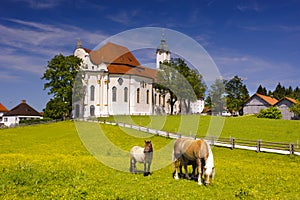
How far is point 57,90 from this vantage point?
6594 cm

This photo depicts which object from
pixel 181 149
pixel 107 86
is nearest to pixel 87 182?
pixel 181 149

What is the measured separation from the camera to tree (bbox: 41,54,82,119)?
65625mm

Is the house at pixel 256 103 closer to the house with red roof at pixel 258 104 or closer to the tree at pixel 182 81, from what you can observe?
the house with red roof at pixel 258 104

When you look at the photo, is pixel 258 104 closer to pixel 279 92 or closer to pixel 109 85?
pixel 109 85

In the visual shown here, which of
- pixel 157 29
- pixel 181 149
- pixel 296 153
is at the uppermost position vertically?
pixel 157 29

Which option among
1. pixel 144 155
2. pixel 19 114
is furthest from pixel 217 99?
pixel 144 155

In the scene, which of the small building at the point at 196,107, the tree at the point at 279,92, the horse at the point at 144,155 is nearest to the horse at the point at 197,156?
the horse at the point at 144,155

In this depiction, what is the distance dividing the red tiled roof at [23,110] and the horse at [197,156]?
3405 inches

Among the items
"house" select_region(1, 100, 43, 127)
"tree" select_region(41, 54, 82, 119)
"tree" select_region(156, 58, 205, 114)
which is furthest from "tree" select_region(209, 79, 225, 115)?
"house" select_region(1, 100, 43, 127)

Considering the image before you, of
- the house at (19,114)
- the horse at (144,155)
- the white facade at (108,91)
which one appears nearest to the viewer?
the horse at (144,155)

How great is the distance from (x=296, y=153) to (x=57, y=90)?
50.6m

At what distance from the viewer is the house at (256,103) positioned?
90.1 meters

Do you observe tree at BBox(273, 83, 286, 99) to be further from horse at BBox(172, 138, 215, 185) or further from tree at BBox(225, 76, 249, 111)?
horse at BBox(172, 138, 215, 185)

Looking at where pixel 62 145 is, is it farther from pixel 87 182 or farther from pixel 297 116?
pixel 297 116
